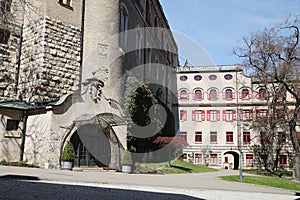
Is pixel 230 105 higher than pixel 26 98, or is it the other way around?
pixel 230 105

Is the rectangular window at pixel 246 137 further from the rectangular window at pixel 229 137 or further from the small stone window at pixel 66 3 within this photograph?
the small stone window at pixel 66 3

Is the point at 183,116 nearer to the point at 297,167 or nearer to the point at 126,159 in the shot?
the point at 297,167

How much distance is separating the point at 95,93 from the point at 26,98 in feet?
13.2

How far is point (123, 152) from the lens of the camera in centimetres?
1781

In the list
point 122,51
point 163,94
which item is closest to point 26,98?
point 122,51

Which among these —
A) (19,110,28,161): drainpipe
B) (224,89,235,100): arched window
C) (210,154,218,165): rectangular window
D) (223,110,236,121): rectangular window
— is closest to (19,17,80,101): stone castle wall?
(19,110,28,161): drainpipe

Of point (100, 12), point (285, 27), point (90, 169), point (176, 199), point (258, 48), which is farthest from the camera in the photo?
point (258, 48)

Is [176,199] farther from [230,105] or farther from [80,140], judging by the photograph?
[230,105]

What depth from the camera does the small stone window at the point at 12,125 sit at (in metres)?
15.4

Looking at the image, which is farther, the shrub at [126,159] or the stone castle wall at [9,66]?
the stone castle wall at [9,66]

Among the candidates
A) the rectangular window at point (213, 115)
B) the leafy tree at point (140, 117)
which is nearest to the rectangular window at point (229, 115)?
the rectangular window at point (213, 115)

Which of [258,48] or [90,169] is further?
[258,48]

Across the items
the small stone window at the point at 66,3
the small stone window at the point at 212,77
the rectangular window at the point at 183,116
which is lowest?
the rectangular window at the point at 183,116

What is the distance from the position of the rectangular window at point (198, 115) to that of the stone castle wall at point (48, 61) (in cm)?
2972
